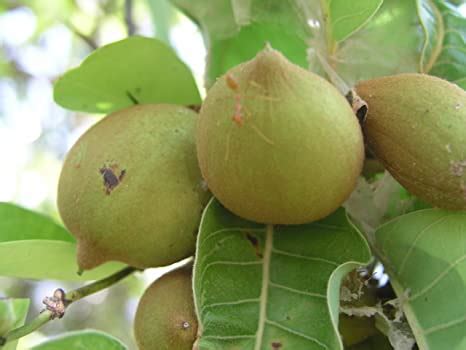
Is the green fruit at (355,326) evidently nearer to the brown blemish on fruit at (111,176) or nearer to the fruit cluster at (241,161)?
the fruit cluster at (241,161)

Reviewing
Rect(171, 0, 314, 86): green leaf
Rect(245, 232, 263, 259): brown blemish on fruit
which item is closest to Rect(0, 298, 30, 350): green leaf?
Rect(245, 232, 263, 259): brown blemish on fruit

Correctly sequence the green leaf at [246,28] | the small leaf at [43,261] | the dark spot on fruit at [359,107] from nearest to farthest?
the dark spot on fruit at [359,107] < the small leaf at [43,261] < the green leaf at [246,28]

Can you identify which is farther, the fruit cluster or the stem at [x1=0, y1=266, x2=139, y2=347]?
the stem at [x1=0, y1=266, x2=139, y2=347]

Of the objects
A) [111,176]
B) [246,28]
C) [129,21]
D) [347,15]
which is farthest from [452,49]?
[129,21]

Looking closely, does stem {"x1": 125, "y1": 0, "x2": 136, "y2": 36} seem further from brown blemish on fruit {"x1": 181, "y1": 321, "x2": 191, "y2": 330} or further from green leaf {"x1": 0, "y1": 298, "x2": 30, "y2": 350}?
brown blemish on fruit {"x1": 181, "y1": 321, "x2": 191, "y2": 330}

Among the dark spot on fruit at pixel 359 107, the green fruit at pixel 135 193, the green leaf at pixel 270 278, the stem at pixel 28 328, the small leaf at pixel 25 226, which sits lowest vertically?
the small leaf at pixel 25 226

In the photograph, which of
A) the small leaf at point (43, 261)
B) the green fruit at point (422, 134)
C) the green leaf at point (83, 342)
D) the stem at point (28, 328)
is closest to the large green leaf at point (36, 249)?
the small leaf at point (43, 261)
